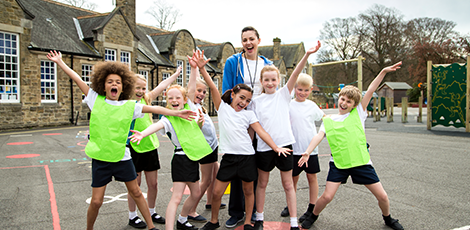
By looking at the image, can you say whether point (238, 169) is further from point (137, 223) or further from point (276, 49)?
point (276, 49)

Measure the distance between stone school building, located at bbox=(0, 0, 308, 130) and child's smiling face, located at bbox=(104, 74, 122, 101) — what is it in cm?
1563

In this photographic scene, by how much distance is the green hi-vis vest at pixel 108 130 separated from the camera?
3115 mm

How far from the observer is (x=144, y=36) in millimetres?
28062

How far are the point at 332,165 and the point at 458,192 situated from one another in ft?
8.79

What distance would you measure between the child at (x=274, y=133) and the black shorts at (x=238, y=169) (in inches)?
6.6

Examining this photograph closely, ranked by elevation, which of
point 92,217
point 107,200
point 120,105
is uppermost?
A: point 120,105

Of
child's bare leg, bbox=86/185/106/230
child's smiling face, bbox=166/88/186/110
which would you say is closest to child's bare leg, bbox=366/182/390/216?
child's smiling face, bbox=166/88/186/110

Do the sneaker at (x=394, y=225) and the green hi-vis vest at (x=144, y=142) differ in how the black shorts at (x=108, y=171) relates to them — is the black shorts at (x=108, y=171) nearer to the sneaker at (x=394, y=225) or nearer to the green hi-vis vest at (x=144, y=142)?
the green hi-vis vest at (x=144, y=142)

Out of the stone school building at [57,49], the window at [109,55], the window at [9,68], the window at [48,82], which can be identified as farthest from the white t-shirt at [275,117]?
the window at [109,55]

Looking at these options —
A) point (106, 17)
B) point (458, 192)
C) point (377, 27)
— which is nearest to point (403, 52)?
point (377, 27)

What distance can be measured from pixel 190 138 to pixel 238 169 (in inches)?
24.4

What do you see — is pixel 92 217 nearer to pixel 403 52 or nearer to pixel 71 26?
pixel 71 26

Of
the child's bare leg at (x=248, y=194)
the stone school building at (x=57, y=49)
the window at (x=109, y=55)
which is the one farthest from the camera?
the window at (x=109, y=55)

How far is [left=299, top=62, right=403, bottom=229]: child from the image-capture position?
359 centimetres
